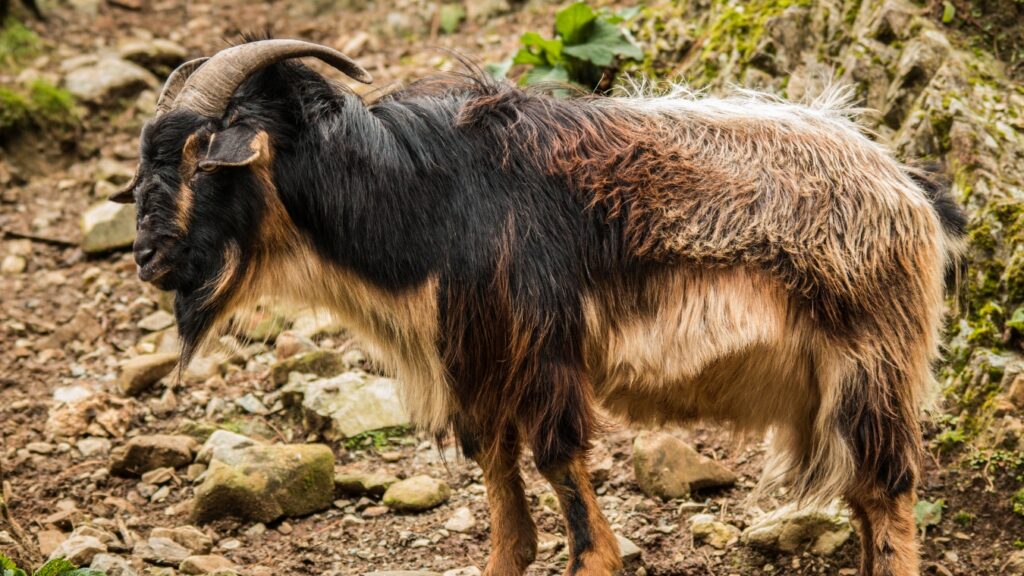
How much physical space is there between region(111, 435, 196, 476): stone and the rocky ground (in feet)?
0.04

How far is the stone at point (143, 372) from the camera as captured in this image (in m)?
6.98

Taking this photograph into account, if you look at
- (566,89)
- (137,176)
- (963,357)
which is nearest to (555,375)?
(566,89)

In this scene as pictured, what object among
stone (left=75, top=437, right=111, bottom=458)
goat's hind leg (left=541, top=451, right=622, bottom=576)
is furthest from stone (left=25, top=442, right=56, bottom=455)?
goat's hind leg (left=541, top=451, right=622, bottom=576)

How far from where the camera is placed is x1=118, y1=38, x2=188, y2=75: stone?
1063 cm

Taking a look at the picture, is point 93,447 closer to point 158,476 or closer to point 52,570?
point 158,476

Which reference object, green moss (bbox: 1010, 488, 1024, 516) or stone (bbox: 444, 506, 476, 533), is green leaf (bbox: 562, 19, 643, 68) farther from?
green moss (bbox: 1010, 488, 1024, 516)

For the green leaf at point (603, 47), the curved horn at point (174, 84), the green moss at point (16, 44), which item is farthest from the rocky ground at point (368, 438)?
the green moss at point (16, 44)

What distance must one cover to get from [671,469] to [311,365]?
8.03 ft

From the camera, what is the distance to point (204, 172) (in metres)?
4.53

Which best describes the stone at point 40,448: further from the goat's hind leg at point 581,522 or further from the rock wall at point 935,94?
the rock wall at point 935,94

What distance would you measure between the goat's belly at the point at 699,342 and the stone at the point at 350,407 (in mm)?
2090

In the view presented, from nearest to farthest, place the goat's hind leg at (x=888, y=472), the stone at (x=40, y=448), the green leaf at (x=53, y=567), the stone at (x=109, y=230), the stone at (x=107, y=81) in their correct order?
the green leaf at (x=53, y=567) → the goat's hind leg at (x=888, y=472) → the stone at (x=40, y=448) → the stone at (x=109, y=230) → the stone at (x=107, y=81)

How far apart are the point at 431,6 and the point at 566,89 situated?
20.4ft

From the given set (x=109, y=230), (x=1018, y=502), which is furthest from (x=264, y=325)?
(x=1018, y=502)
